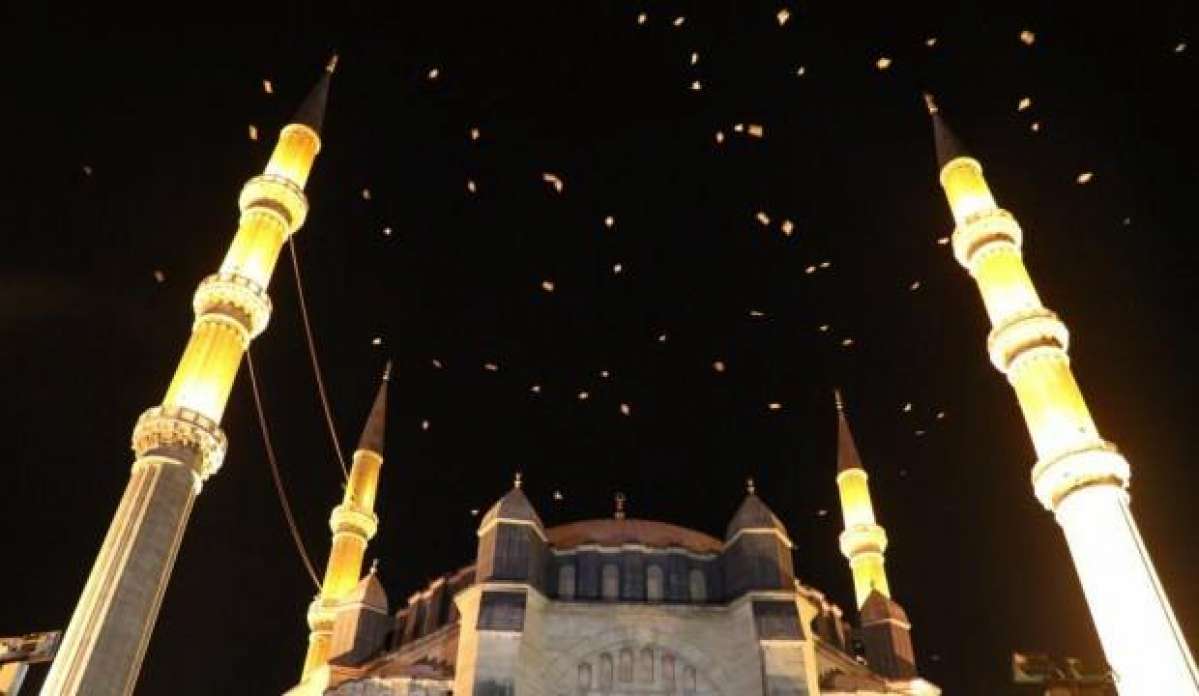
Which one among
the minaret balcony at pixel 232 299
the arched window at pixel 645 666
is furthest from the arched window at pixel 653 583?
the minaret balcony at pixel 232 299

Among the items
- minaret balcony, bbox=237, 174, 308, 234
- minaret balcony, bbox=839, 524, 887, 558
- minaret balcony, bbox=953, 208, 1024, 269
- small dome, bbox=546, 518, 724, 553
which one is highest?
minaret balcony, bbox=237, 174, 308, 234

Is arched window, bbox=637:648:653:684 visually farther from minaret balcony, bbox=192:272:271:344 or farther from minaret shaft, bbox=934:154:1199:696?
minaret balcony, bbox=192:272:271:344

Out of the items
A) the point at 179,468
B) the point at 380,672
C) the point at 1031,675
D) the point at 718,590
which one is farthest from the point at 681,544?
the point at 179,468

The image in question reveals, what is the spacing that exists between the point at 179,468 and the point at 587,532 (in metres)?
8.59

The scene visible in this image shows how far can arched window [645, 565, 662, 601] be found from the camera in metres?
20.0

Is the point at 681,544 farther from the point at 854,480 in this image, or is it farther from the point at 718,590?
the point at 854,480

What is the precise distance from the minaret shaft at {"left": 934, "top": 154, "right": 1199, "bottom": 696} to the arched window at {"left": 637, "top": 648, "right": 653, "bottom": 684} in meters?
8.20

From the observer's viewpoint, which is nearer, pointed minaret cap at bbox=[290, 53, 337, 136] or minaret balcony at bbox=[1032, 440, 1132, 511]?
minaret balcony at bbox=[1032, 440, 1132, 511]

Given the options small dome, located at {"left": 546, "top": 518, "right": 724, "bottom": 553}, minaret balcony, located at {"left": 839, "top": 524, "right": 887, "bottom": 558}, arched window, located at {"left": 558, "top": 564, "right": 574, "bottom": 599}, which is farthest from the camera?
minaret balcony, located at {"left": 839, "top": 524, "right": 887, "bottom": 558}

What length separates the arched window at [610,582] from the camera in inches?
783

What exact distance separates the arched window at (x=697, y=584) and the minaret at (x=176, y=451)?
395 inches

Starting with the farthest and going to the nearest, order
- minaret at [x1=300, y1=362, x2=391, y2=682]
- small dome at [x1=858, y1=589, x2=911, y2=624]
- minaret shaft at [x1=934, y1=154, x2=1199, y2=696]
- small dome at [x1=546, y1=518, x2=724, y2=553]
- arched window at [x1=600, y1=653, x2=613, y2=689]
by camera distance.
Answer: minaret at [x1=300, y1=362, x2=391, y2=682] → small dome at [x1=858, y1=589, x2=911, y2=624] → small dome at [x1=546, y1=518, x2=724, y2=553] → arched window at [x1=600, y1=653, x2=613, y2=689] → minaret shaft at [x1=934, y1=154, x2=1199, y2=696]

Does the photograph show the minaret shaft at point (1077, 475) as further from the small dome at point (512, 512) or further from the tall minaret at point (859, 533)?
the small dome at point (512, 512)

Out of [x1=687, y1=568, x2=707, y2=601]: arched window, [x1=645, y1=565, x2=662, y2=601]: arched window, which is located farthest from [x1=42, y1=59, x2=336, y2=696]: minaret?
[x1=687, y1=568, x2=707, y2=601]: arched window
